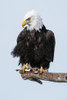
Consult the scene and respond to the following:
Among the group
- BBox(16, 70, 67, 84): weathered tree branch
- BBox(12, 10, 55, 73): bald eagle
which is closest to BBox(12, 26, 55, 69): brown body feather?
BBox(12, 10, 55, 73): bald eagle

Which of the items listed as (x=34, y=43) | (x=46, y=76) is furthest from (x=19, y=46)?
(x=46, y=76)

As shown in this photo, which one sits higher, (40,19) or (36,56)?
(40,19)

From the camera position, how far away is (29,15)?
11648 millimetres

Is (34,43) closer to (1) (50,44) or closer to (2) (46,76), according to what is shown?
(1) (50,44)

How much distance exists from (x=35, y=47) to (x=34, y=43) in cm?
11

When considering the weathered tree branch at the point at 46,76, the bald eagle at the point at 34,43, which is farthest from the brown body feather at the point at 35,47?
the weathered tree branch at the point at 46,76

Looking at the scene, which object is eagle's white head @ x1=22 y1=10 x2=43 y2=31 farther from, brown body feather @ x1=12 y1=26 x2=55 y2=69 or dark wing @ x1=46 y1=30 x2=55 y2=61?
dark wing @ x1=46 y1=30 x2=55 y2=61

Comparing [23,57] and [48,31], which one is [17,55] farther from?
[48,31]

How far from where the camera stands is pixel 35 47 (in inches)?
453

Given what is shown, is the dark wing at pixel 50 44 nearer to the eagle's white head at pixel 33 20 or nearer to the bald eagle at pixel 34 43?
the bald eagle at pixel 34 43

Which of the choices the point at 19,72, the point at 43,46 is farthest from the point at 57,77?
the point at 43,46

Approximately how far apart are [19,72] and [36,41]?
1.31 meters

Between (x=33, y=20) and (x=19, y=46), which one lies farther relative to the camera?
(x=33, y=20)

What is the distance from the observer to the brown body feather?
11492 mm
